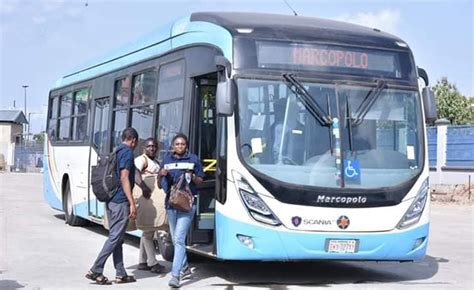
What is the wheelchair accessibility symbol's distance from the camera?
8320 mm

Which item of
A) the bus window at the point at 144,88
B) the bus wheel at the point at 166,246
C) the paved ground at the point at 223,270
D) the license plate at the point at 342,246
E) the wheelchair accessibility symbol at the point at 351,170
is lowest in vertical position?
the paved ground at the point at 223,270

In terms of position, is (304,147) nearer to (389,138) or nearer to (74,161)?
(389,138)

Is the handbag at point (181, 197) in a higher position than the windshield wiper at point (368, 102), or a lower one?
lower

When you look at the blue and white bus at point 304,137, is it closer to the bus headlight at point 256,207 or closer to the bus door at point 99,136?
the bus headlight at point 256,207

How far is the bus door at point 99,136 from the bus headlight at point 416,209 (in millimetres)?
5885

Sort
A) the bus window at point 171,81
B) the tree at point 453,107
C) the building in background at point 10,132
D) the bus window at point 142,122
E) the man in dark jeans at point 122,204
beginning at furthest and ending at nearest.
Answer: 1. the building in background at point 10,132
2. the tree at point 453,107
3. the bus window at point 142,122
4. the bus window at point 171,81
5. the man in dark jeans at point 122,204

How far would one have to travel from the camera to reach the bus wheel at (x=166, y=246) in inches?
387

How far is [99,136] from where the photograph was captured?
1317cm

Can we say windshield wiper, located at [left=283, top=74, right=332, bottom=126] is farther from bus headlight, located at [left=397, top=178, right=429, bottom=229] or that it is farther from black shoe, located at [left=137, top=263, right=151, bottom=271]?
black shoe, located at [left=137, top=263, right=151, bottom=271]

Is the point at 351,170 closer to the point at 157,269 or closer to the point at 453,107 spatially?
the point at 157,269

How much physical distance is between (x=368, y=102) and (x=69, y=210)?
28.9 feet

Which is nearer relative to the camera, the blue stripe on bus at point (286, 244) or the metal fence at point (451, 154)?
the blue stripe on bus at point (286, 244)

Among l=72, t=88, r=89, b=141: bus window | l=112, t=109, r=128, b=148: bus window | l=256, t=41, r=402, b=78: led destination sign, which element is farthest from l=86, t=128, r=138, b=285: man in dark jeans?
l=72, t=88, r=89, b=141: bus window

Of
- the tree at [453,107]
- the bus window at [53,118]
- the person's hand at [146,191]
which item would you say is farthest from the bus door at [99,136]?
the tree at [453,107]
